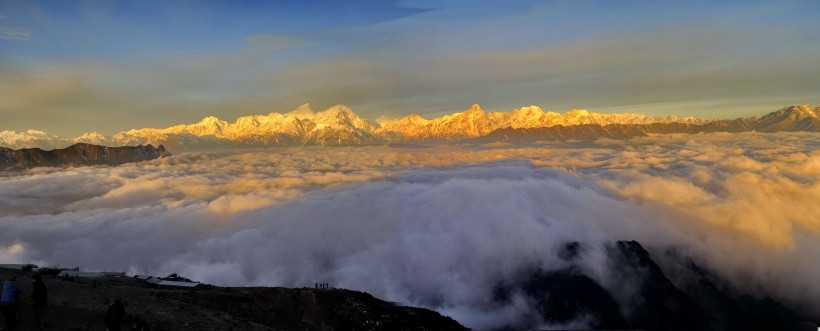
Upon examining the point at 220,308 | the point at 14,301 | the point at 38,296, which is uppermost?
the point at 14,301

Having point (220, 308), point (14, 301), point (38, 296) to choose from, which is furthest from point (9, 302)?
point (220, 308)

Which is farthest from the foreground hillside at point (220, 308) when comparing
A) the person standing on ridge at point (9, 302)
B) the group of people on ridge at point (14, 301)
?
the person standing on ridge at point (9, 302)

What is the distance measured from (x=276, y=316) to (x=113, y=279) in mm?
22914

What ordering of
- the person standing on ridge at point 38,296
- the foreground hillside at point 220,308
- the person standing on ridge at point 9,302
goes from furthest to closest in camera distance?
the foreground hillside at point 220,308
the person standing on ridge at point 38,296
the person standing on ridge at point 9,302

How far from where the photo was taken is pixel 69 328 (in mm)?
34250

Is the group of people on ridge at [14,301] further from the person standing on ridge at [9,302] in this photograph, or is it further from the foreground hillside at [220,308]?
the foreground hillside at [220,308]

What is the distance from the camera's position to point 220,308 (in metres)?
55.3

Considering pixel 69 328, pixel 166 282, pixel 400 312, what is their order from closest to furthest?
pixel 69 328
pixel 166 282
pixel 400 312

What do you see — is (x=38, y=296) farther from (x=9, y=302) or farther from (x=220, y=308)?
(x=220, y=308)

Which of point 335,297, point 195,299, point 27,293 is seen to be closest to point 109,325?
point 27,293

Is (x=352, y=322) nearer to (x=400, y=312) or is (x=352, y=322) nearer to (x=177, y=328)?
(x=400, y=312)

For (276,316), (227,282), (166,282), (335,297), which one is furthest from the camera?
(227,282)

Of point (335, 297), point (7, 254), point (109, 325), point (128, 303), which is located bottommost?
point (7, 254)

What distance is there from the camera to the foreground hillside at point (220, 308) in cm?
3975
